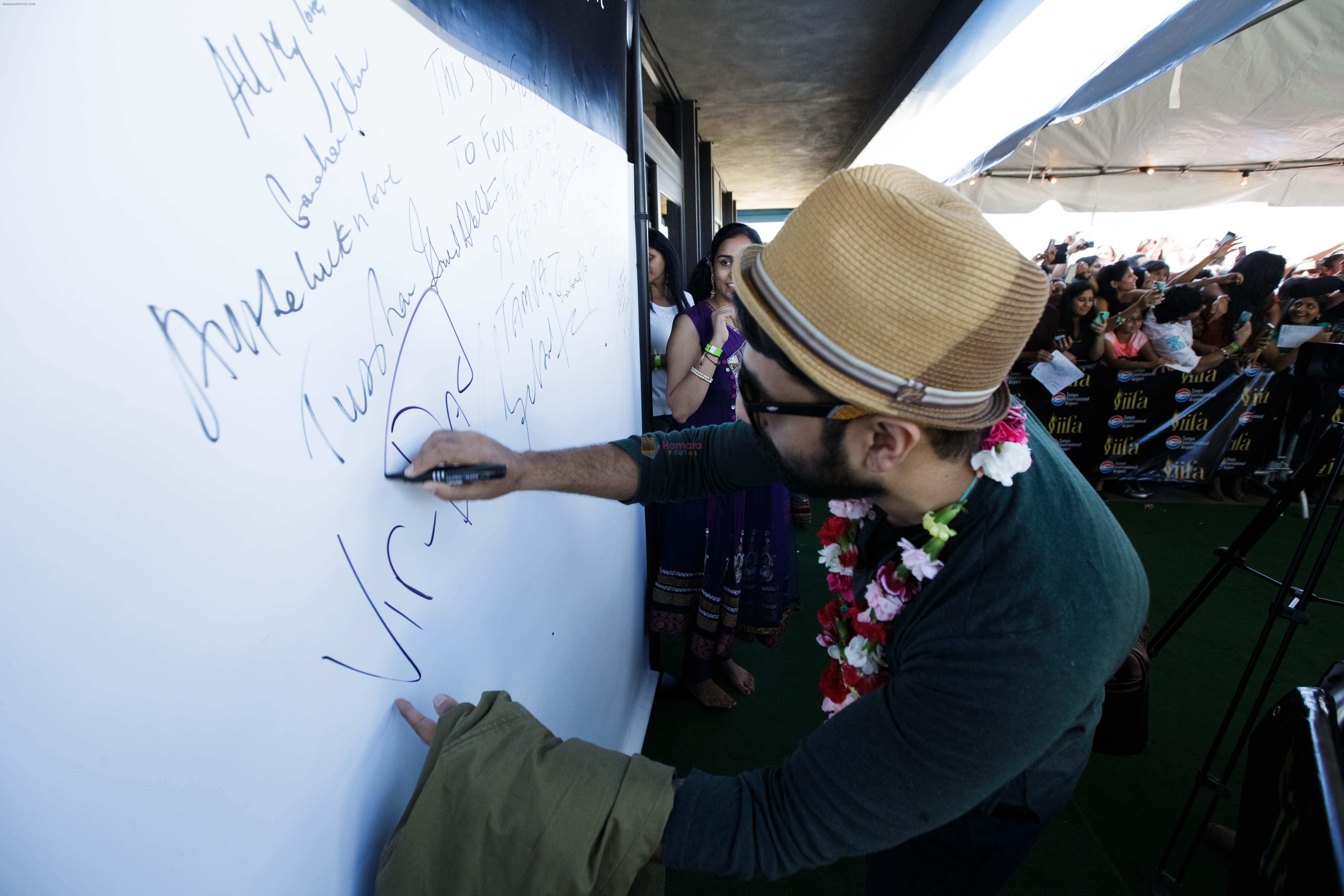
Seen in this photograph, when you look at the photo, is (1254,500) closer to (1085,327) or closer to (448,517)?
(1085,327)

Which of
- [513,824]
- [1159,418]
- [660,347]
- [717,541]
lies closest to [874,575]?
[513,824]

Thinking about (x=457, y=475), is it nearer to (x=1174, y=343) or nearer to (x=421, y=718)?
(x=421, y=718)

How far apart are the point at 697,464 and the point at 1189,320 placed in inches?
208

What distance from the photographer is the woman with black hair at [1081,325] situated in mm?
4551

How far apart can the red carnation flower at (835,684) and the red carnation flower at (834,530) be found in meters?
0.26

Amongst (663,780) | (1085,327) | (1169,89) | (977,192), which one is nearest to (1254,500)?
(1085,327)

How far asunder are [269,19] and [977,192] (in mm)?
7538

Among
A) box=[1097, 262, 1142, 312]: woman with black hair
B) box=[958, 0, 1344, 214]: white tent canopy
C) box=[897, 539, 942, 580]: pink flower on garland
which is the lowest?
box=[897, 539, 942, 580]: pink flower on garland

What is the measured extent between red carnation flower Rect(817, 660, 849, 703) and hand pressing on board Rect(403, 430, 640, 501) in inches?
23.3

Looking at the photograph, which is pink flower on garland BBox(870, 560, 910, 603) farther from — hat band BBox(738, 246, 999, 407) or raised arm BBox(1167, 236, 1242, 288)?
raised arm BBox(1167, 236, 1242, 288)

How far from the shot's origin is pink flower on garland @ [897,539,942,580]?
84 cm

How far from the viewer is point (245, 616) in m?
0.51

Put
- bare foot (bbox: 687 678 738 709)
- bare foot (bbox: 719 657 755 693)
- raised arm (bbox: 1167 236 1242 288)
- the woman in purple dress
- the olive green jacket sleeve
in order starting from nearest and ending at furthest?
1. the olive green jacket sleeve
2. the woman in purple dress
3. bare foot (bbox: 687 678 738 709)
4. bare foot (bbox: 719 657 755 693)
5. raised arm (bbox: 1167 236 1242 288)

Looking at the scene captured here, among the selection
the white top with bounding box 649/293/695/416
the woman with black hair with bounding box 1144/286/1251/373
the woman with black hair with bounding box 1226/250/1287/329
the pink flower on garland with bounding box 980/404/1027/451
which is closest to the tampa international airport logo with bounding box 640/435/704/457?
the pink flower on garland with bounding box 980/404/1027/451
